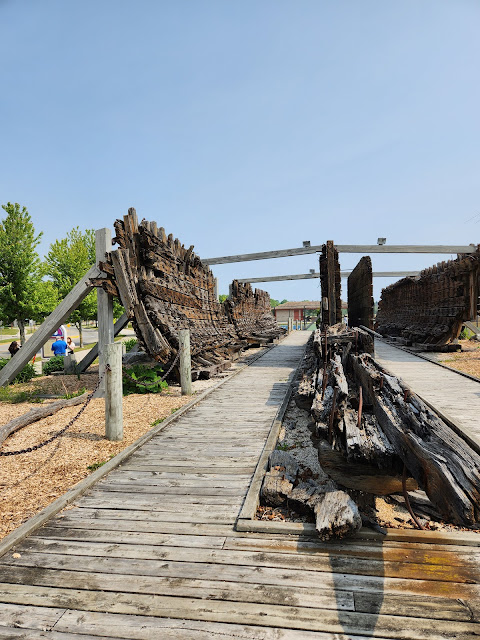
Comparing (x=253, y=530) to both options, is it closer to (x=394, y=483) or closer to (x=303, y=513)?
(x=303, y=513)

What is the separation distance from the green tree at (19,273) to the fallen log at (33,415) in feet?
36.1

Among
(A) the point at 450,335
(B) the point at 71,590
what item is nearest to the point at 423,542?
(B) the point at 71,590

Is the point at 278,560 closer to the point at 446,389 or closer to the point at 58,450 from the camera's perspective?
the point at 58,450

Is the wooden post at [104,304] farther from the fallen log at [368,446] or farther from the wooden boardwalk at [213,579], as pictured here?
the fallen log at [368,446]

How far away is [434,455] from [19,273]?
64.6 ft

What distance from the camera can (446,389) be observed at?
25.2 feet

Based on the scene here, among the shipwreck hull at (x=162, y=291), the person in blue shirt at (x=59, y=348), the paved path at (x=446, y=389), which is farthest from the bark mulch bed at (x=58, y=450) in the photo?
the person in blue shirt at (x=59, y=348)

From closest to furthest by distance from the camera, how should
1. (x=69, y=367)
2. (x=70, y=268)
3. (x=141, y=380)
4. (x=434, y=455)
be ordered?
1. (x=434, y=455)
2. (x=141, y=380)
3. (x=69, y=367)
4. (x=70, y=268)

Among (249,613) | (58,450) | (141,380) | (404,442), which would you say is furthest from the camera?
(141,380)

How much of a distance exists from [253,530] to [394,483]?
126 centimetres

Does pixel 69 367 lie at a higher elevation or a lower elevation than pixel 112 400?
lower

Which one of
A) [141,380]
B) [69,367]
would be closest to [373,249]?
[141,380]

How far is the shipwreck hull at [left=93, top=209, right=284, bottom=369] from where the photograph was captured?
8164 millimetres

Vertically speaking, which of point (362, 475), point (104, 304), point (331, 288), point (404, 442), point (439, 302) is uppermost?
point (331, 288)
